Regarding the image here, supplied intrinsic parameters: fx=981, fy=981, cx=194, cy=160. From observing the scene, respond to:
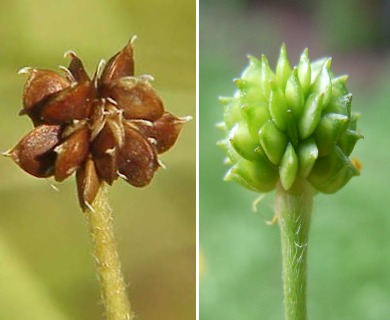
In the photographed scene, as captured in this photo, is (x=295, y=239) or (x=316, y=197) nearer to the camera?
(x=295, y=239)

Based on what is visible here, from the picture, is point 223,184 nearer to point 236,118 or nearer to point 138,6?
point 138,6

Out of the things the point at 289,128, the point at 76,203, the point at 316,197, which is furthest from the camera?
the point at 316,197

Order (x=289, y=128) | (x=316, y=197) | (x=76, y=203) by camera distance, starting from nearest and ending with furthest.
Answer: (x=289, y=128) < (x=76, y=203) < (x=316, y=197)

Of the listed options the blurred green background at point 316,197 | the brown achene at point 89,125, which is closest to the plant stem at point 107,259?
the brown achene at point 89,125

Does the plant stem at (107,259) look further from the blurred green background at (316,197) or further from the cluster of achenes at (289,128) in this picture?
the blurred green background at (316,197)

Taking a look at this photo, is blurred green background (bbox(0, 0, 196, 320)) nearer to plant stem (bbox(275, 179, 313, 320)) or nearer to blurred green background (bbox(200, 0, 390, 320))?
plant stem (bbox(275, 179, 313, 320))

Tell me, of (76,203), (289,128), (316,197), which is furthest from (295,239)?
(316,197)

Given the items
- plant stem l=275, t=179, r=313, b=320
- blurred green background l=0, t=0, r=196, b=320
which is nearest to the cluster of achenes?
plant stem l=275, t=179, r=313, b=320

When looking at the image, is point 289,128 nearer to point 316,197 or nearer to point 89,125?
point 89,125
